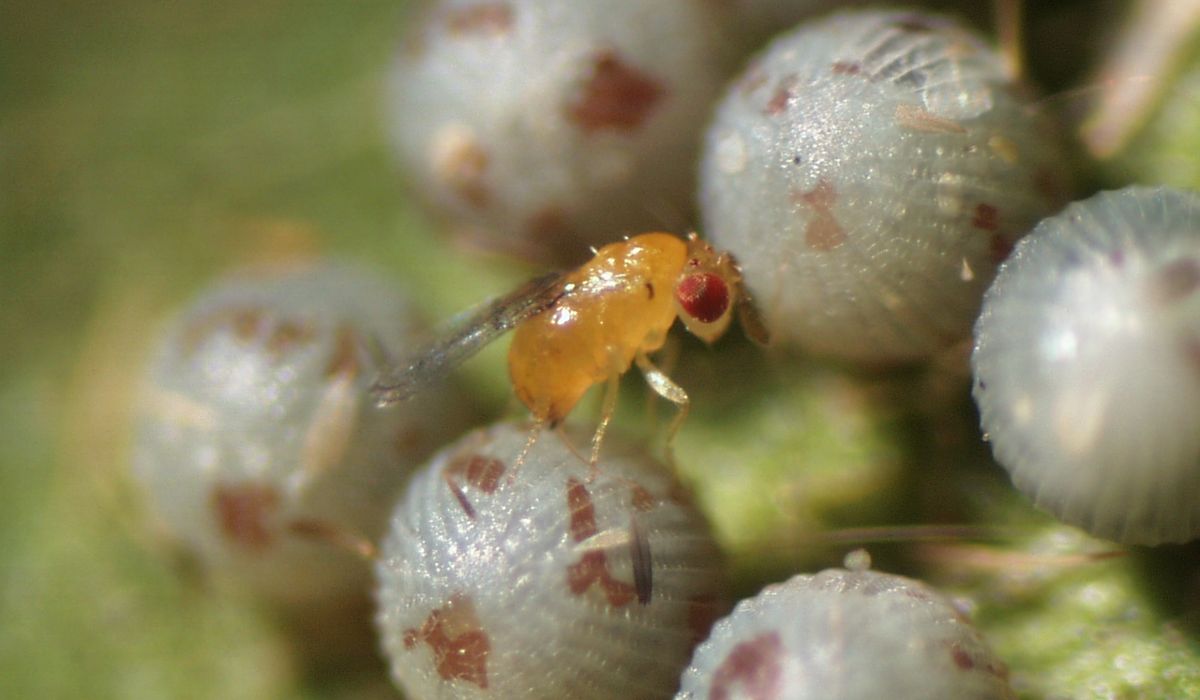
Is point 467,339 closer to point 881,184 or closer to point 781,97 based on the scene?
point 781,97

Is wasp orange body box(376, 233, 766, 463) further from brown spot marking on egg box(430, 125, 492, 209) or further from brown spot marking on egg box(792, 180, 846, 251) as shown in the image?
brown spot marking on egg box(430, 125, 492, 209)

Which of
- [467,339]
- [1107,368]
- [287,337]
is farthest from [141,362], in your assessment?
[1107,368]

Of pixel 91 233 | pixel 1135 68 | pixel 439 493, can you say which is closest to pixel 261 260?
pixel 91 233

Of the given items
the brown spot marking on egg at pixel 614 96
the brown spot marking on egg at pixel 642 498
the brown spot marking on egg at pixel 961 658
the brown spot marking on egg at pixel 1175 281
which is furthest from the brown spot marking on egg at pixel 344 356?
the brown spot marking on egg at pixel 1175 281

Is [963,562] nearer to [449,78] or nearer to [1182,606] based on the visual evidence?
[1182,606]

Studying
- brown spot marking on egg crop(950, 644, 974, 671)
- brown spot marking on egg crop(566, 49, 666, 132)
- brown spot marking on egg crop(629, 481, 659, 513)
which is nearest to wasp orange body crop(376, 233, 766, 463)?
brown spot marking on egg crop(629, 481, 659, 513)
